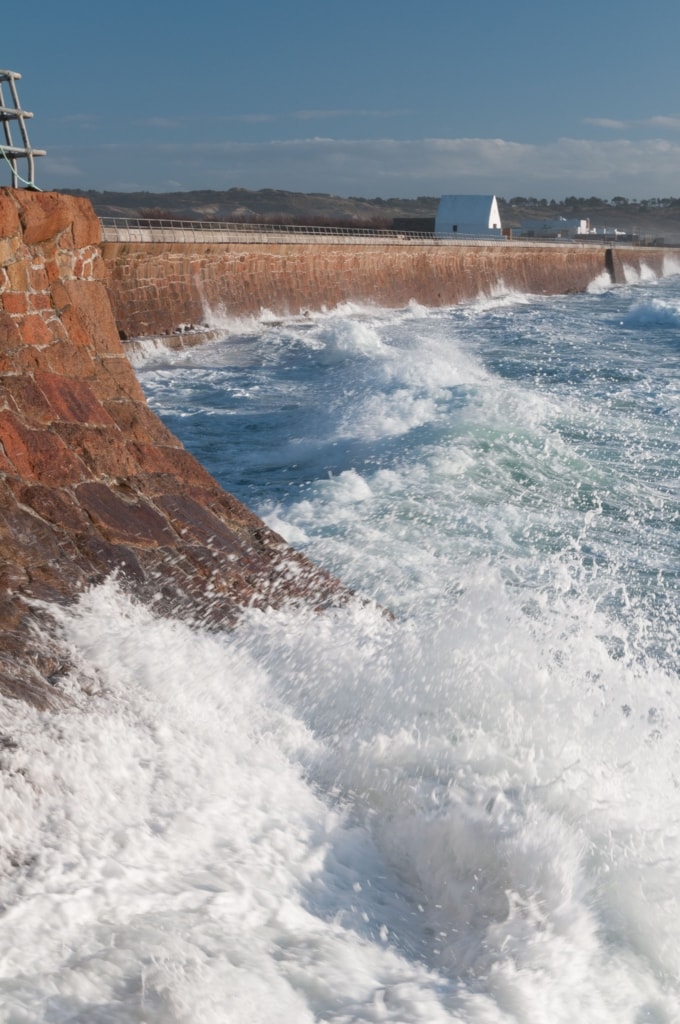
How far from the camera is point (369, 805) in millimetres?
3188

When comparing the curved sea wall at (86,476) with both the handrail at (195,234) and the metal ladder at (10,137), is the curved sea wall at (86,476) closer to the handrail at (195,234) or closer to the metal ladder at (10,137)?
the metal ladder at (10,137)

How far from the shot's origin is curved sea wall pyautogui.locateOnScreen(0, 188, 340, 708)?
3779 millimetres

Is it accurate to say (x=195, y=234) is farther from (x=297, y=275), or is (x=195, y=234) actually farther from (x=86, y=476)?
(x=86, y=476)

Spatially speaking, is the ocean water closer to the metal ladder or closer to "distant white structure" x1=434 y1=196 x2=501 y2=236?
the metal ladder

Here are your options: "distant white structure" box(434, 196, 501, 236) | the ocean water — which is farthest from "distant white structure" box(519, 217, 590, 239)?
the ocean water

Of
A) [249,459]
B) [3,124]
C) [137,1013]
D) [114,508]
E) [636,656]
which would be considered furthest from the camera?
[249,459]

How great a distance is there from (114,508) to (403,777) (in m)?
1.65

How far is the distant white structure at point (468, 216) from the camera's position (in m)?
53.1

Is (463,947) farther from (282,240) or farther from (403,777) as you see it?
(282,240)

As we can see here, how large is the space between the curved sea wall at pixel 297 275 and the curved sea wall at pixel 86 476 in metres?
13.2

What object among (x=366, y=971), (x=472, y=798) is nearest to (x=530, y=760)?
(x=472, y=798)

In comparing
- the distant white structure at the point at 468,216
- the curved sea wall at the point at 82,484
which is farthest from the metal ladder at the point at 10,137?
the distant white structure at the point at 468,216

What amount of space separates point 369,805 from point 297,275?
2221 centimetres

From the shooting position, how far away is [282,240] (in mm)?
24016
